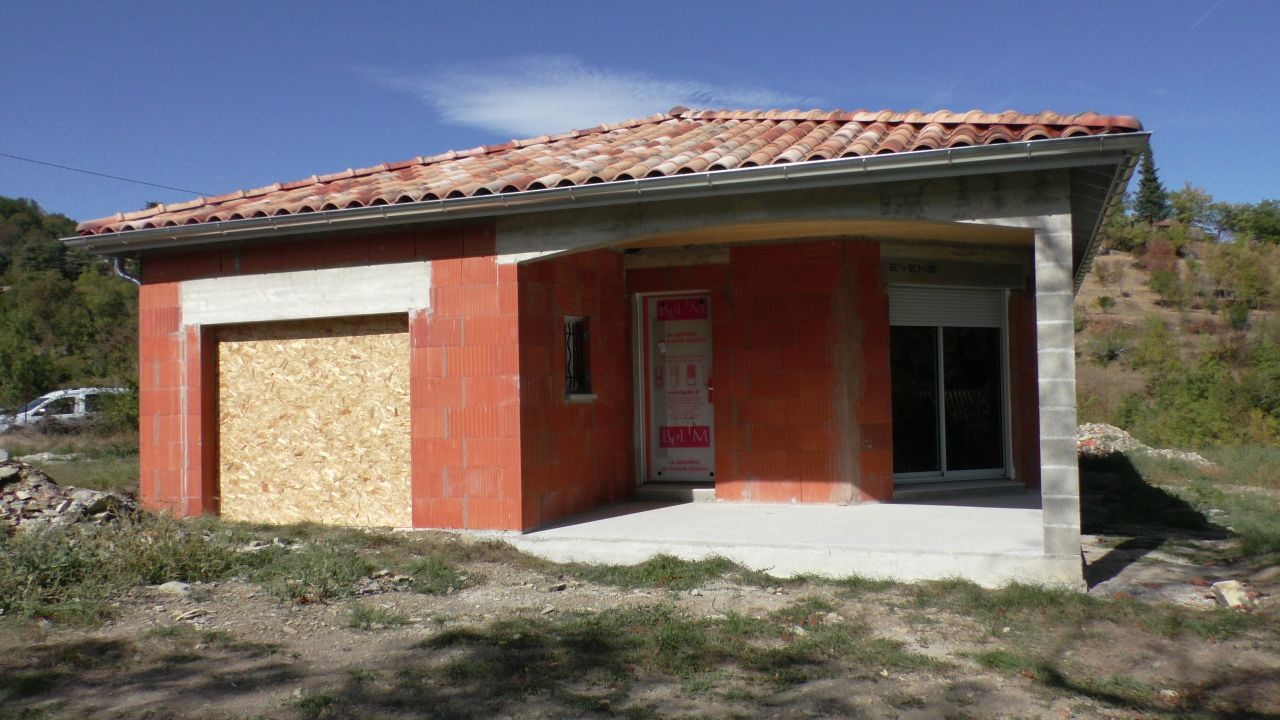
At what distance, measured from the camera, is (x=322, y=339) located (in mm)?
10242

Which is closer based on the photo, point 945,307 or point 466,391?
point 466,391

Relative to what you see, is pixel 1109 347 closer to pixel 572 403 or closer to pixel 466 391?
pixel 572 403

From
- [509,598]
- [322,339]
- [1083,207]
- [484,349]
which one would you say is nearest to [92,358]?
[322,339]

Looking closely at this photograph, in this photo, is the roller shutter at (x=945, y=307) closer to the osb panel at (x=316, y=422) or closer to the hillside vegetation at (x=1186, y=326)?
the osb panel at (x=316, y=422)

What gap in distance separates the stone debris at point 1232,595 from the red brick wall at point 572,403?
Answer: 5.69 metres

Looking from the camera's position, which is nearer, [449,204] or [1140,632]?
[1140,632]

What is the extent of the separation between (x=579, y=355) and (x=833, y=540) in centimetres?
372

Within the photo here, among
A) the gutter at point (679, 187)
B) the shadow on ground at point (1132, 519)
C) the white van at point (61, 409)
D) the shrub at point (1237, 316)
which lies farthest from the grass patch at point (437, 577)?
the shrub at point (1237, 316)

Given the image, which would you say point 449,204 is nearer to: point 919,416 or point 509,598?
point 509,598

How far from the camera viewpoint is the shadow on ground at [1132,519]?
858cm

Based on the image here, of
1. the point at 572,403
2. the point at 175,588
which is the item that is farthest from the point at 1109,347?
the point at 175,588

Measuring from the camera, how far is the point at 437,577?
7.74 metres

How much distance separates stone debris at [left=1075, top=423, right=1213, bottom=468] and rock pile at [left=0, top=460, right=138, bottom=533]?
15.9m

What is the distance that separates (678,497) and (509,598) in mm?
4400
